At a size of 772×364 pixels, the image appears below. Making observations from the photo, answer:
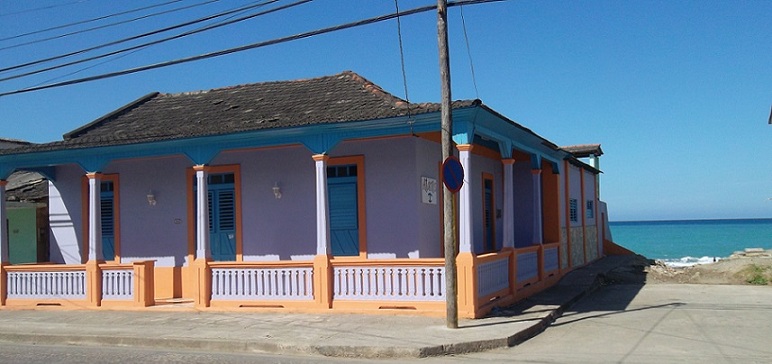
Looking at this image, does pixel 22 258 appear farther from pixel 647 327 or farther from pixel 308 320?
pixel 647 327

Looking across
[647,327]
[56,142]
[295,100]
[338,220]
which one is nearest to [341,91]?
[295,100]

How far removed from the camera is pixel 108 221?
17.1m

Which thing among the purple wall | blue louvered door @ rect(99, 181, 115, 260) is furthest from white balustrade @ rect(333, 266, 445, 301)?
blue louvered door @ rect(99, 181, 115, 260)

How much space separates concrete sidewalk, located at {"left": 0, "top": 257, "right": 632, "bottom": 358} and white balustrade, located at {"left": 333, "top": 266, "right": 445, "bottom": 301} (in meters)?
0.41

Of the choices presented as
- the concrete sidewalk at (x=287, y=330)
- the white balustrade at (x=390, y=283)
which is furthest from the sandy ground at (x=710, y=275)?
the white balustrade at (x=390, y=283)

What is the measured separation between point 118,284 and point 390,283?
575 cm

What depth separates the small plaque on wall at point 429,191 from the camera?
14.6 m

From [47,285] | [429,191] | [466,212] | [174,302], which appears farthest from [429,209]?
[47,285]

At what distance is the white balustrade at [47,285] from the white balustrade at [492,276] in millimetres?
8131

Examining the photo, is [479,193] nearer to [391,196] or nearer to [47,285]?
[391,196]

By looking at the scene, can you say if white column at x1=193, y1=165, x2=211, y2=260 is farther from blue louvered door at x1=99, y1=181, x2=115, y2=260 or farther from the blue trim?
blue louvered door at x1=99, y1=181, x2=115, y2=260

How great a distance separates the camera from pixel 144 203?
54.6 ft

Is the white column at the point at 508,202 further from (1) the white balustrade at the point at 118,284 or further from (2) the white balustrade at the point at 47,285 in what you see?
(2) the white balustrade at the point at 47,285

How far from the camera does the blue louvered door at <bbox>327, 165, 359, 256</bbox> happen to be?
586 inches
